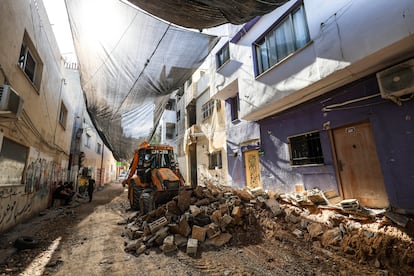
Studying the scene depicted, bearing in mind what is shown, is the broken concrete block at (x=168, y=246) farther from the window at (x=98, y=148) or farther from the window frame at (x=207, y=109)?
the window at (x=98, y=148)

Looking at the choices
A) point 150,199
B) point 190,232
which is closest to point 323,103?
point 190,232

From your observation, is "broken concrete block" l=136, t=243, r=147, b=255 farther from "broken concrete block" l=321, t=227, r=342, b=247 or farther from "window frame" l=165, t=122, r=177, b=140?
"window frame" l=165, t=122, r=177, b=140

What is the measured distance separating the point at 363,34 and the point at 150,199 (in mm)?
Answer: 6391

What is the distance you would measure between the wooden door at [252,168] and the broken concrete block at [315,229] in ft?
10.9

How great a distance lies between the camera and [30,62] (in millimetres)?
5480

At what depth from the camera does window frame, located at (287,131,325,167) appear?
17.4ft

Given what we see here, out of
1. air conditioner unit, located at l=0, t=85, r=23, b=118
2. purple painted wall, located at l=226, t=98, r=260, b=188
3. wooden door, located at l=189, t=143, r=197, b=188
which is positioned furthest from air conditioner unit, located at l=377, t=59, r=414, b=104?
wooden door, located at l=189, t=143, r=197, b=188

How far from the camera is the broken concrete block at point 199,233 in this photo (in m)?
3.71

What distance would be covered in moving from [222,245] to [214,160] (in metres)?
7.03

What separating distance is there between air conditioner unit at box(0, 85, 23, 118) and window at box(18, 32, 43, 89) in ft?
7.32

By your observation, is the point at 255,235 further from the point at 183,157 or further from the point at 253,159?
the point at 183,157

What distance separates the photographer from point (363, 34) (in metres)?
3.72

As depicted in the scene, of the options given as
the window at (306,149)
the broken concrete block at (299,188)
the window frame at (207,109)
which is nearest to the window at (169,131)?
the window frame at (207,109)

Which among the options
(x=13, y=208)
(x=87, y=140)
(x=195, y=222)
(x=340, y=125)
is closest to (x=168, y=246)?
(x=195, y=222)
